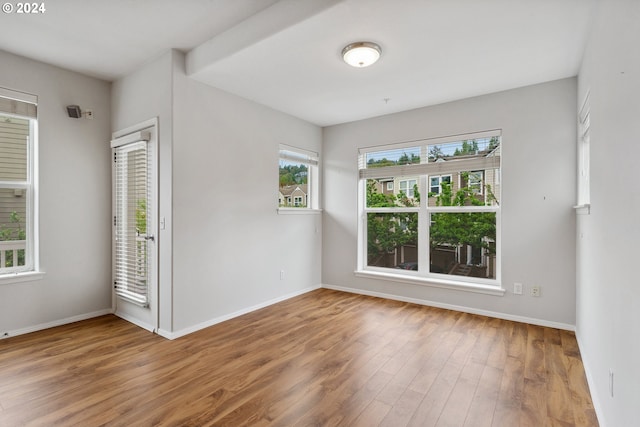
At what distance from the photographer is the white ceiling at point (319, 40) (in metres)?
2.18

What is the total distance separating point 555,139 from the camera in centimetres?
327

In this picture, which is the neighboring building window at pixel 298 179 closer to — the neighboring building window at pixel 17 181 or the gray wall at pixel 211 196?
the gray wall at pixel 211 196

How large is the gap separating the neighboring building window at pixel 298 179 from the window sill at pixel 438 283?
4.43ft

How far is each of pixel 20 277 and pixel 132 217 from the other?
1.12 metres

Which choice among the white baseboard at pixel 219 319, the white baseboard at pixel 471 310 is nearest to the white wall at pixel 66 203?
the white baseboard at pixel 219 319

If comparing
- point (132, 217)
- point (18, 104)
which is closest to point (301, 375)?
point (132, 217)

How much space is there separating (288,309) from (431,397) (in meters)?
2.16

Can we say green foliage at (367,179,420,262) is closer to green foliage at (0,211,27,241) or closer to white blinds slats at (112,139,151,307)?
white blinds slats at (112,139,151,307)

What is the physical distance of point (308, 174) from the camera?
4.95 meters

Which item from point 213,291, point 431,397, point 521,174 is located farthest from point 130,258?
point 521,174

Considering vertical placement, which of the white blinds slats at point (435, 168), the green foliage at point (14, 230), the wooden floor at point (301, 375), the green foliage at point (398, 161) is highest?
the green foliage at point (398, 161)

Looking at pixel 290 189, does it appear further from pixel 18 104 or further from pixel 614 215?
pixel 614 215

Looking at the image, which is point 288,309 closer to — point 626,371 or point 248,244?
point 248,244

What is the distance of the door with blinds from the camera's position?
325 centimetres
